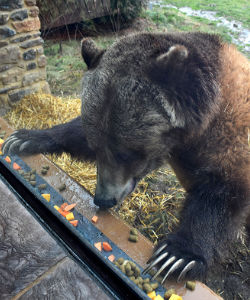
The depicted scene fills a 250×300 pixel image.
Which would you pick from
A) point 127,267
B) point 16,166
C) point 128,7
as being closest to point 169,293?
point 127,267

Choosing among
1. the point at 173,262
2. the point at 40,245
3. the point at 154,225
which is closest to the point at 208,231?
the point at 173,262

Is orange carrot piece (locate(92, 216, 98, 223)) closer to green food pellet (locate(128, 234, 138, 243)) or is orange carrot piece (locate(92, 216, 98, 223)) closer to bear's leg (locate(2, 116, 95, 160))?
green food pellet (locate(128, 234, 138, 243))

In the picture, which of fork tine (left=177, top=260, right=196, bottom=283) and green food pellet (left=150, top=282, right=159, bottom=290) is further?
fork tine (left=177, top=260, right=196, bottom=283)

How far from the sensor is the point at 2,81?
4.27 m

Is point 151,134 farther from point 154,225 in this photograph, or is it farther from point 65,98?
point 65,98

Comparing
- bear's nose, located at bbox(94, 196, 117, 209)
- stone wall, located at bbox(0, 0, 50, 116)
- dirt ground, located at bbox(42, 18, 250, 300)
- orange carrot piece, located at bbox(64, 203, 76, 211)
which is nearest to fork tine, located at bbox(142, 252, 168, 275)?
dirt ground, located at bbox(42, 18, 250, 300)

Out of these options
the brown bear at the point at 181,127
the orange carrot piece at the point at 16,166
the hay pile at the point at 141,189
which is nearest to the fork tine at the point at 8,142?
the hay pile at the point at 141,189

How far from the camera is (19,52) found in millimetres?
4312

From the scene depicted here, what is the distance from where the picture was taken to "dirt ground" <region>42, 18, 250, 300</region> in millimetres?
1962

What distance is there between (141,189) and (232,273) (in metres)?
1.31

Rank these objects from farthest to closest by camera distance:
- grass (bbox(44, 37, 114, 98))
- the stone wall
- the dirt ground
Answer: grass (bbox(44, 37, 114, 98)) → the stone wall → the dirt ground

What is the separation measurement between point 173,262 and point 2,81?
3.87 meters

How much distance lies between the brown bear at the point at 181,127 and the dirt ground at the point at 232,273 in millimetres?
228

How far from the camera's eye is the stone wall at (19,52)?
13.1 feet
